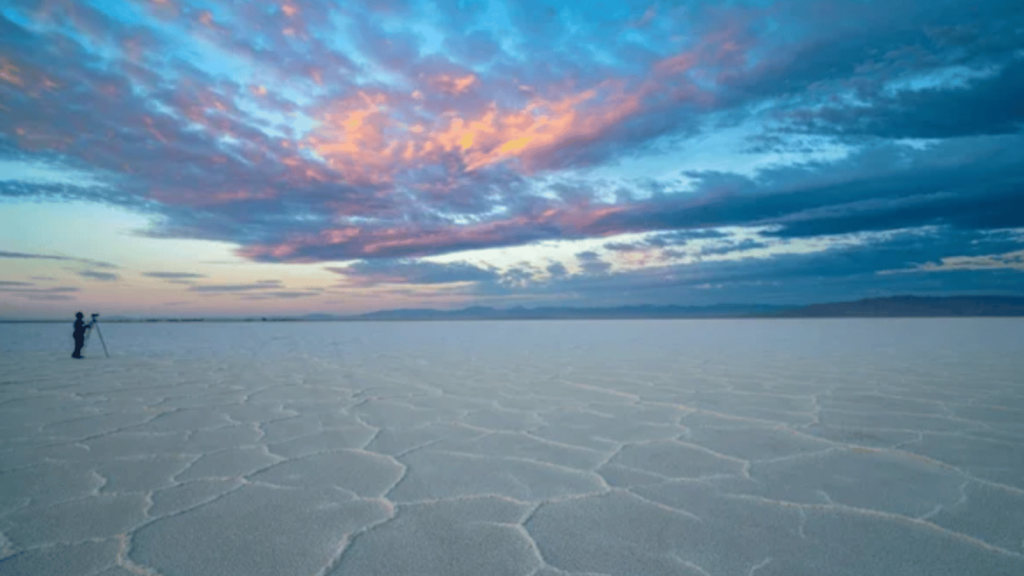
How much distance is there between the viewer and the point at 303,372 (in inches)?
255

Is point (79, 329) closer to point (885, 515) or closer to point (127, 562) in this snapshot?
point (127, 562)

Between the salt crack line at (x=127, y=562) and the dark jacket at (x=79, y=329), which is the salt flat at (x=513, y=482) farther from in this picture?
the dark jacket at (x=79, y=329)

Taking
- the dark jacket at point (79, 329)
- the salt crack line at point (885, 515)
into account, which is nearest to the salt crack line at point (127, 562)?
the salt crack line at point (885, 515)

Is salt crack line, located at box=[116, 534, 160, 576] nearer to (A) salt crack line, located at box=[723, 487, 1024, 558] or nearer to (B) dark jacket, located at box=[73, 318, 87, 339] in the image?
(A) salt crack line, located at box=[723, 487, 1024, 558]

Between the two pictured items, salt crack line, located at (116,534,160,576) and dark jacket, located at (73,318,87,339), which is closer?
salt crack line, located at (116,534,160,576)

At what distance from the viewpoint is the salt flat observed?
5.30 ft

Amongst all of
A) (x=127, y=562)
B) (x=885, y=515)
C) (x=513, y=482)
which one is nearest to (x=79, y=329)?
(x=127, y=562)

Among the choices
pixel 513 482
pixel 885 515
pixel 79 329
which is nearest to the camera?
pixel 885 515

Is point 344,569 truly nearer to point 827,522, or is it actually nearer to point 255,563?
point 255,563

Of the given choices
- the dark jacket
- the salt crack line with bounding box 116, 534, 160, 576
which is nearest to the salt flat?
the salt crack line with bounding box 116, 534, 160, 576

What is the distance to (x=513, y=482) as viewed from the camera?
2297mm

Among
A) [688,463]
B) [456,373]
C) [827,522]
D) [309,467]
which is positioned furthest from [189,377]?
[827,522]

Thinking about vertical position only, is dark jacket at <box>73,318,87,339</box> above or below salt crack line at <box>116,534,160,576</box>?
above

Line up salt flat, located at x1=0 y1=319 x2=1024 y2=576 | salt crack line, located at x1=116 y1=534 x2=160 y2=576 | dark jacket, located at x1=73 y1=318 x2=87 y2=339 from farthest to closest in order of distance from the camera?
dark jacket, located at x1=73 y1=318 x2=87 y2=339 → salt flat, located at x1=0 y1=319 x2=1024 y2=576 → salt crack line, located at x1=116 y1=534 x2=160 y2=576
